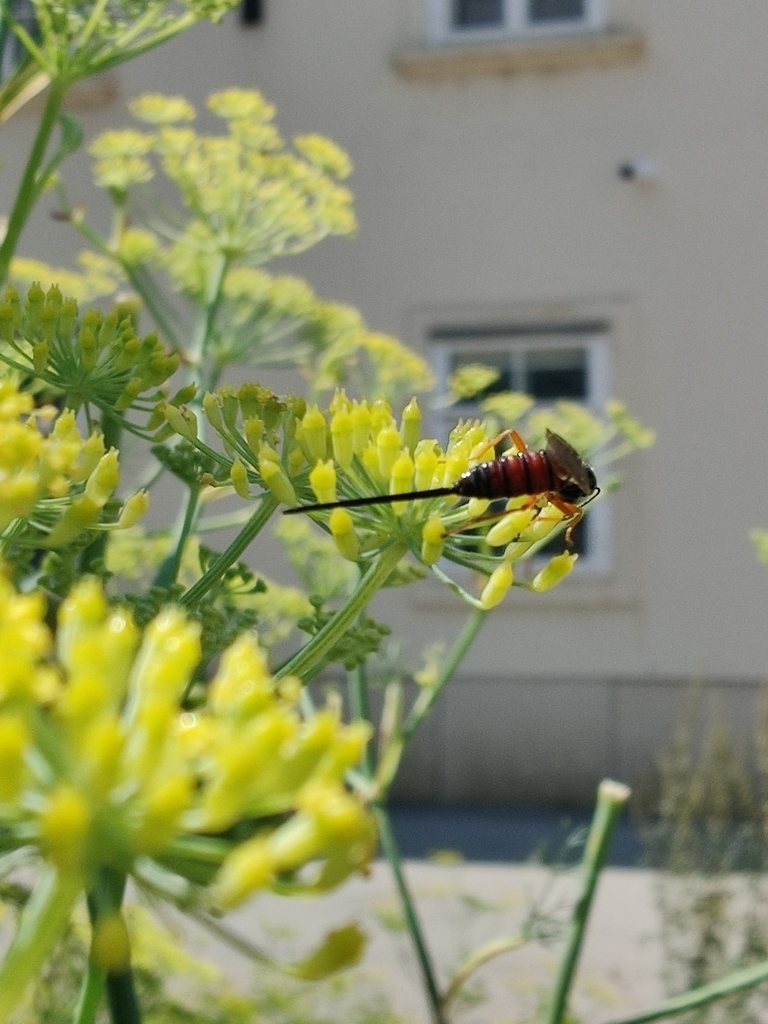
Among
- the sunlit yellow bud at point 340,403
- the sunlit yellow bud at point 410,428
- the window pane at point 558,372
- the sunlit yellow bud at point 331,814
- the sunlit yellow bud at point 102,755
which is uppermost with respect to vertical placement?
the window pane at point 558,372

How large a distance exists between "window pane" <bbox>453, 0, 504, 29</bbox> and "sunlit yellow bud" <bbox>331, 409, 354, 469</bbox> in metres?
5.20

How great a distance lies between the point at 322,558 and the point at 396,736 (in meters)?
0.34

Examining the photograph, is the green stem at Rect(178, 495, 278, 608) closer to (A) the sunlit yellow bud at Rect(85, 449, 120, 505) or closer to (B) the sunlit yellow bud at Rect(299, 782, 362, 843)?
(A) the sunlit yellow bud at Rect(85, 449, 120, 505)

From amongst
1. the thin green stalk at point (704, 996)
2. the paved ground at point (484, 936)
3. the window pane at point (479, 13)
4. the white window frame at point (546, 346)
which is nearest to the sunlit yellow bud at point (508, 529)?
the thin green stalk at point (704, 996)

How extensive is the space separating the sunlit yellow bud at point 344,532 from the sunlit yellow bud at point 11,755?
10.7 inches

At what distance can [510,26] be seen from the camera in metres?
5.23

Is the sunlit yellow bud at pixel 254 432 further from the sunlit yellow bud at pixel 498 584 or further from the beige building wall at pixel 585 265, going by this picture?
the beige building wall at pixel 585 265

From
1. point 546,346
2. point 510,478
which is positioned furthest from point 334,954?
point 546,346

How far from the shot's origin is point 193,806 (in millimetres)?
356

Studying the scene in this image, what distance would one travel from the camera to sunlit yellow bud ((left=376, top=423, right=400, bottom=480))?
61cm

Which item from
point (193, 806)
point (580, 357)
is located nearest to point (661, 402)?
point (580, 357)

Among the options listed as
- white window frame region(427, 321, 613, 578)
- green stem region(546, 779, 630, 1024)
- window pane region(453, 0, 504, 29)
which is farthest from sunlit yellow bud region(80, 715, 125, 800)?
window pane region(453, 0, 504, 29)

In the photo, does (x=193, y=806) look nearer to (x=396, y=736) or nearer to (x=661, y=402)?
(x=396, y=736)

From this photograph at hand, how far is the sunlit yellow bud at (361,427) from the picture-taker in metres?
0.63
